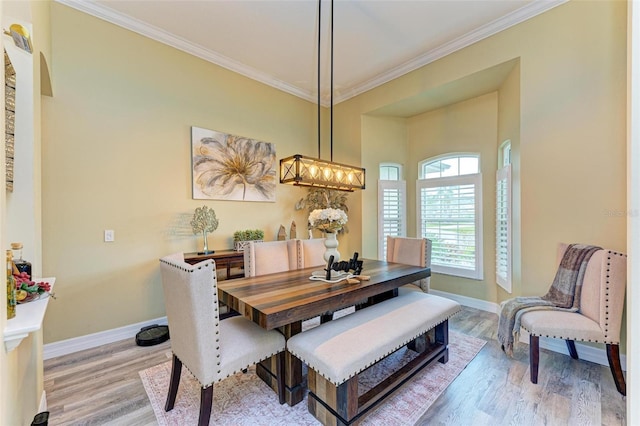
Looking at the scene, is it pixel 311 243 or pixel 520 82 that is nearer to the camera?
pixel 520 82

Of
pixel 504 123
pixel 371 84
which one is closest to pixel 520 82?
pixel 504 123

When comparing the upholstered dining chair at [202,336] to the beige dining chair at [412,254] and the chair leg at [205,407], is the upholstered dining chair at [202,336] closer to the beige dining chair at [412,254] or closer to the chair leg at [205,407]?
the chair leg at [205,407]

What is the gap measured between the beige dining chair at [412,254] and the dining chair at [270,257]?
1301mm

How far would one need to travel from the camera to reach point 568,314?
224cm

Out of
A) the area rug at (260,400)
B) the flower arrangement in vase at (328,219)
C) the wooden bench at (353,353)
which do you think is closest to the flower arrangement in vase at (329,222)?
the flower arrangement in vase at (328,219)

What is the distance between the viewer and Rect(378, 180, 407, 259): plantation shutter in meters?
4.70

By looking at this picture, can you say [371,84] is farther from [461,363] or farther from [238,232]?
[461,363]

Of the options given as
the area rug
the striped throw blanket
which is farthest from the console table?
the striped throw blanket

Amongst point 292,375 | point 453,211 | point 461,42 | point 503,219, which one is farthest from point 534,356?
point 461,42

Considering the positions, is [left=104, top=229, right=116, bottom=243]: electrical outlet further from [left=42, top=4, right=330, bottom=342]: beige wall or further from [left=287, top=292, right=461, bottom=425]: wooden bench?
[left=287, top=292, right=461, bottom=425]: wooden bench

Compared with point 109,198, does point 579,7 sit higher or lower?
higher

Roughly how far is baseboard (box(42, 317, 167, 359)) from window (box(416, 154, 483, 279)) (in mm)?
4215

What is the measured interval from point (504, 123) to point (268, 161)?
3398 millimetres

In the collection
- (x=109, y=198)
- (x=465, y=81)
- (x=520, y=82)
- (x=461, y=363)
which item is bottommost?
(x=461, y=363)
